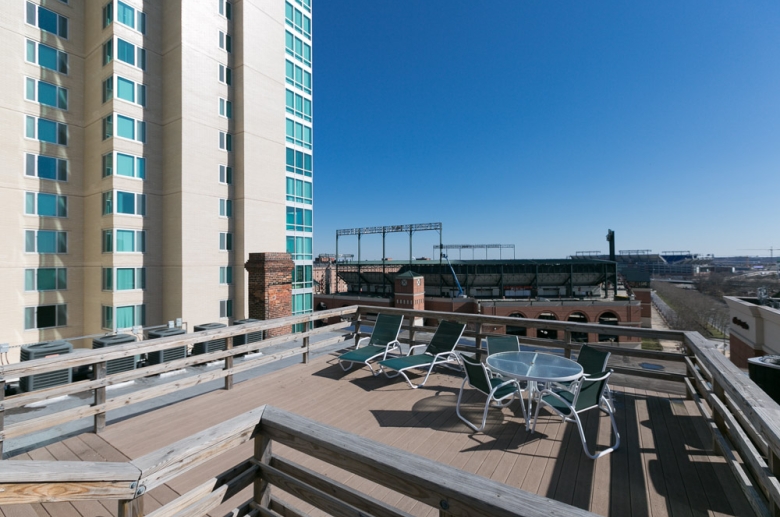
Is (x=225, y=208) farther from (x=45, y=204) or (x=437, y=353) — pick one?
(x=437, y=353)

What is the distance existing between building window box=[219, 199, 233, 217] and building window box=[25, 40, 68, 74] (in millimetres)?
8005

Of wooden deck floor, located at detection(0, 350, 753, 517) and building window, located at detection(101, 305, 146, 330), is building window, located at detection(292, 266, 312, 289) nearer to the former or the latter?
building window, located at detection(101, 305, 146, 330)

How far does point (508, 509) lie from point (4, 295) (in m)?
19.2

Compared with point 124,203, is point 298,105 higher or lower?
higher

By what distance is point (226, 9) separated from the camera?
17656 millimetres

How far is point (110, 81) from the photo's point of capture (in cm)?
1486

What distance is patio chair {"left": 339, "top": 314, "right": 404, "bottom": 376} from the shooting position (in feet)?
18.5

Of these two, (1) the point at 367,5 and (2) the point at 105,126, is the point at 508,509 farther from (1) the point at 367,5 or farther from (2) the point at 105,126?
→ (2) the point at 105,126

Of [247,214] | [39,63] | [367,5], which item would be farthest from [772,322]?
[39,63]

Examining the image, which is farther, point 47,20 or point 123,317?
point 123,317

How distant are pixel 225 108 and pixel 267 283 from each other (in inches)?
544

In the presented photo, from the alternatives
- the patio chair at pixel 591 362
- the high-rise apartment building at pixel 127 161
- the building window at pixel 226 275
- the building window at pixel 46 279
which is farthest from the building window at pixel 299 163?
the patio chair at pixel 591 362

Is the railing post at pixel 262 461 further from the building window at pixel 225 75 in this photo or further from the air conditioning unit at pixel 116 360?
the building window at pixel 225 75

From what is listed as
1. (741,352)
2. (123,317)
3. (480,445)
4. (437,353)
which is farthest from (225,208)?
(741,352)
